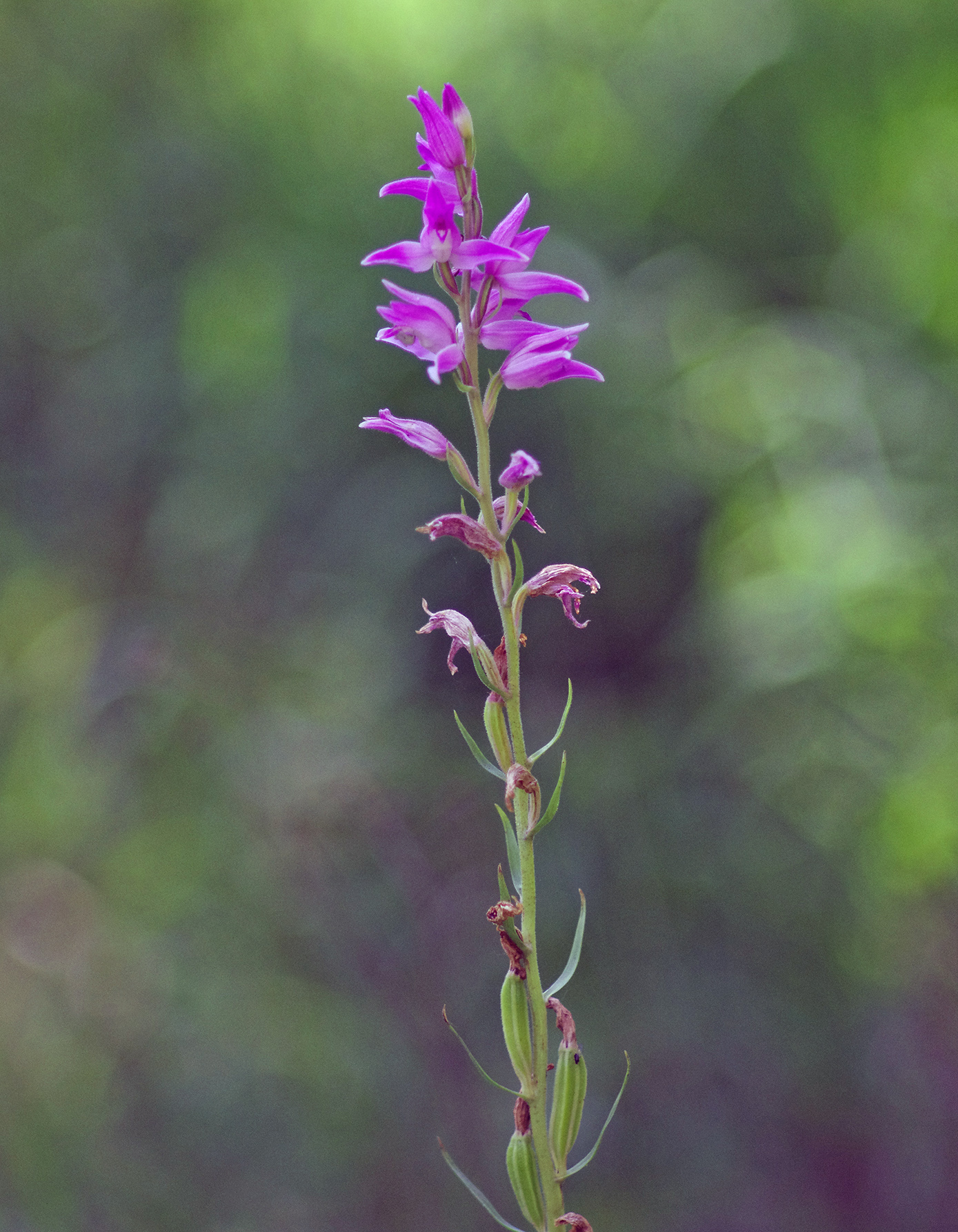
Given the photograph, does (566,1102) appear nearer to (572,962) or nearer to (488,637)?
(572,962)

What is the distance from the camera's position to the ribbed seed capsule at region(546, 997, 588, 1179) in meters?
0.51

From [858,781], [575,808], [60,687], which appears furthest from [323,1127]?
[858,781]

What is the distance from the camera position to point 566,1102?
0.52 m

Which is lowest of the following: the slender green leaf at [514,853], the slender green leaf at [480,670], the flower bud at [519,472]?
the slender green leaf at [514,853]

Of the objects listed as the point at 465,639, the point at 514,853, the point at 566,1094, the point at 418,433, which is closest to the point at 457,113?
the point at 418,433

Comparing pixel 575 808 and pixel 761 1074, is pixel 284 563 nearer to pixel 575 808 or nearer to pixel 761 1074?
pixel 575 808

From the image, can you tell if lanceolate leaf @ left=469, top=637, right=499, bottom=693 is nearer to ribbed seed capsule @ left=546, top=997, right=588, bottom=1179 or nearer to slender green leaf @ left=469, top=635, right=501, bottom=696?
slender green leaf @ left=469, top=635, right=501, bottom=696

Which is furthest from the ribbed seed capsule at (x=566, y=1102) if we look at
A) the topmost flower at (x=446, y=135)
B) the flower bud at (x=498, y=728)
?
the topmost flower at (x=446, y=135)

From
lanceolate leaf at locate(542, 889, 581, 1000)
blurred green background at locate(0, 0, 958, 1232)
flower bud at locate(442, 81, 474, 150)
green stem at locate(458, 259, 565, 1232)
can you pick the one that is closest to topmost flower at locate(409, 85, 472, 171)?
flower bud at locate(442, 81, 474, 150)

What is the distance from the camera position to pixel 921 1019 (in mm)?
1745

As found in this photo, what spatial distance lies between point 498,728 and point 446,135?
0.31m

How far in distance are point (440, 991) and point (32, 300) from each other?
172cm

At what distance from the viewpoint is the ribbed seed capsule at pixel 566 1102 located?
51 cm

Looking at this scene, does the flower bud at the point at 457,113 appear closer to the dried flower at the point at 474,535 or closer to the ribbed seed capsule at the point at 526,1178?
the dried flower at the point at 474,535
